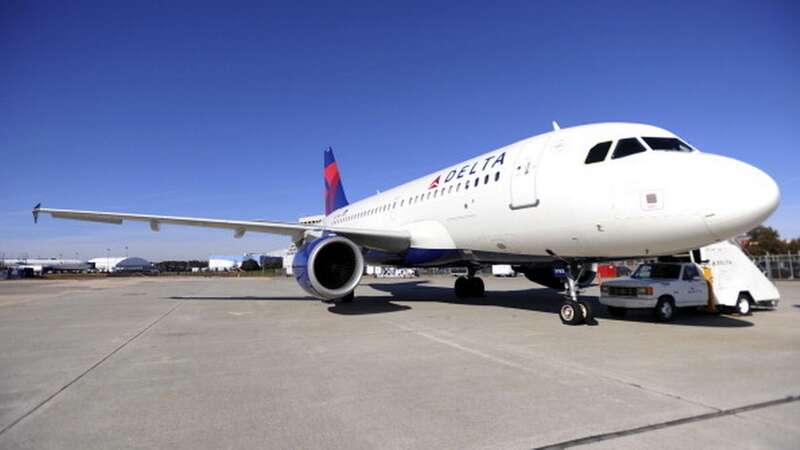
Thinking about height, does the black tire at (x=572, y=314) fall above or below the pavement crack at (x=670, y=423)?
above

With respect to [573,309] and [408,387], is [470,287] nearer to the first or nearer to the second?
[573,309]

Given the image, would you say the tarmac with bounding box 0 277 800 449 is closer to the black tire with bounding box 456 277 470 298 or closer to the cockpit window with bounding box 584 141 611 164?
the cockpit window with bounding box 584 141 611 164

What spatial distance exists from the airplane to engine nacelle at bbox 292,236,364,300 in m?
0.03

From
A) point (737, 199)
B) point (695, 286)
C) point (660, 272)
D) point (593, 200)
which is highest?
point (593, 200)

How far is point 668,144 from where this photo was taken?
7.71 meters

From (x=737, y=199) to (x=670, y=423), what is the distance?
4.26 metres

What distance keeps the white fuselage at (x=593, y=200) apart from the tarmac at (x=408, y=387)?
1.56 meters

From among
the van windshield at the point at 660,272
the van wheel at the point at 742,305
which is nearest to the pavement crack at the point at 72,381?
the van windshield at the point at 660,272

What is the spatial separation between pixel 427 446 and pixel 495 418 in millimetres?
762

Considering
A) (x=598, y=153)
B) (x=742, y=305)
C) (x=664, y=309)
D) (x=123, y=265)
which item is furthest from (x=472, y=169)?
(x=123, y=265)

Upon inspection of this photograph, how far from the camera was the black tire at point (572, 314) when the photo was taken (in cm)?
882

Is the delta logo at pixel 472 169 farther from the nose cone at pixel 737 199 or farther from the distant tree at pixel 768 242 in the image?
the distant tree at pixel 768 242

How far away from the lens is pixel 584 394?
4.30 meters

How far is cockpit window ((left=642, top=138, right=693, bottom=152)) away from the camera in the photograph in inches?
301
